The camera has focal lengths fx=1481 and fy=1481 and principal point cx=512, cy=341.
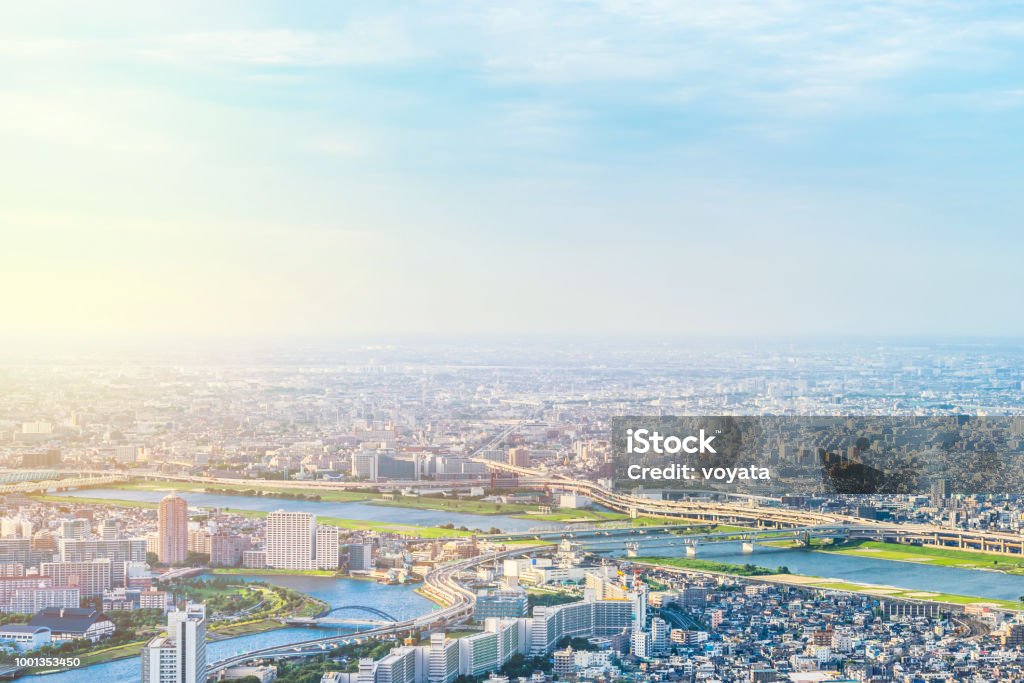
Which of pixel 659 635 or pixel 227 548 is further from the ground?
pixel 227 548

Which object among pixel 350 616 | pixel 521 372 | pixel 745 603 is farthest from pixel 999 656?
pixel 521 372

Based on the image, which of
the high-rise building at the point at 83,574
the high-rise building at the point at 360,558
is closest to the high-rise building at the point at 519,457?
the high-rise building at the point at 360,558

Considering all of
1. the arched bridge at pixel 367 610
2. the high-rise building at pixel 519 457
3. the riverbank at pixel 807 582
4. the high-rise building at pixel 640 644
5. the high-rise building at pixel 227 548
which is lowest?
the high-rise building at pixel 640 644

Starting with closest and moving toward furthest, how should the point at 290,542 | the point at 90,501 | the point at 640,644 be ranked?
the point at 640,644
the point at 290,542
the point at 90,501

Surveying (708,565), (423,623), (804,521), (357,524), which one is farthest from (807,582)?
(357,524)

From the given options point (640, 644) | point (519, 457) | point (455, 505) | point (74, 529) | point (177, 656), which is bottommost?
point (640, 644)

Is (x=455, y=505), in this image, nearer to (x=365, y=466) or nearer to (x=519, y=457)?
(x=519, y=457)

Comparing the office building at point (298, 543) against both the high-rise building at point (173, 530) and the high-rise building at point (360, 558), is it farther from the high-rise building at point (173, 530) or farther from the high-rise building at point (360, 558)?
the high-rise building at point (173, 530)
